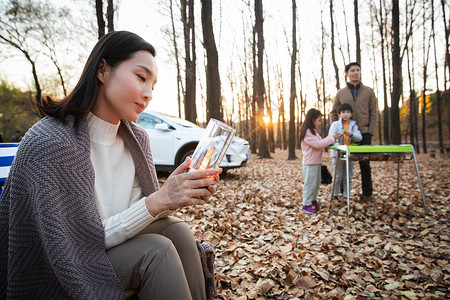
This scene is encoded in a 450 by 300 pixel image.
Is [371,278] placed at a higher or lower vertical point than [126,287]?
lower

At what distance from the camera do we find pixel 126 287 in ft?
3.27

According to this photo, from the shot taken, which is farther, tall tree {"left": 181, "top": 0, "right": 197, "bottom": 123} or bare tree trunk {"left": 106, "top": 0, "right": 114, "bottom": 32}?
tall tree {"left": 181, "top": 0, "right": 197, "bottom": 123}

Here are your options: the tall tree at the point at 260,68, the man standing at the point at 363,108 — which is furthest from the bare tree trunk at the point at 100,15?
the tall tree at the point at 260,68

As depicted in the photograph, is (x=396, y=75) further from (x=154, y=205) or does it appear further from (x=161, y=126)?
(x=154, y=205)

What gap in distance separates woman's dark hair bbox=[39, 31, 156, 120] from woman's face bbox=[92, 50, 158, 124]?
29mm

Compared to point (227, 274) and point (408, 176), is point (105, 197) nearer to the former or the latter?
point (227, 274)

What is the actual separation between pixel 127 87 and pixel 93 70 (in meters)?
0.16

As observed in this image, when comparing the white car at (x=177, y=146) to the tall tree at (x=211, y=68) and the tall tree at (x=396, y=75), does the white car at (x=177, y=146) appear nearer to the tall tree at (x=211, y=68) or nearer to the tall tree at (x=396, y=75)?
the tall tree at (x=211, y=68)

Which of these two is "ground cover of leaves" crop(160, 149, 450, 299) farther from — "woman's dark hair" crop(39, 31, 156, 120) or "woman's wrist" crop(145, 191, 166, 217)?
"woman's dark hair" crop(39, 31, 156, 120)

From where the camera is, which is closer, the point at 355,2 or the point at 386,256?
the point at 386,256

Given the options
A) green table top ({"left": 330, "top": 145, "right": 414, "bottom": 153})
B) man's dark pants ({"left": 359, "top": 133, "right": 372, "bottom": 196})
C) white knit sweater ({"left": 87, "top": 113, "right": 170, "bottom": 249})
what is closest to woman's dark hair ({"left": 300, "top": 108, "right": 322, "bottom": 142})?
green table top ({"left": 330, "top": 145, "right": 414, "bottom": 153})

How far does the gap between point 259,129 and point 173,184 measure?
12.0 metres

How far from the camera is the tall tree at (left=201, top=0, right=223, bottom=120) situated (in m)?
6.95

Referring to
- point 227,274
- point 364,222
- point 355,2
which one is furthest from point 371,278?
point 355,2
